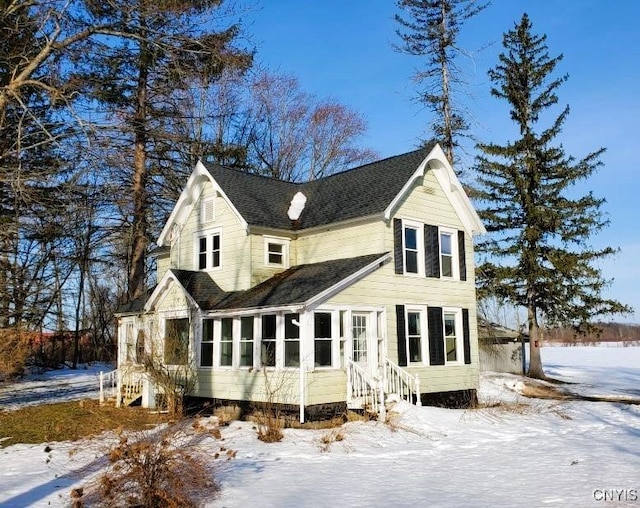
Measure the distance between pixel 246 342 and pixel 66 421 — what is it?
16.4 ft

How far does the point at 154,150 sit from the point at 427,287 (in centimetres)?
1424

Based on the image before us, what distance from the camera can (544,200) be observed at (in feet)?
95.8

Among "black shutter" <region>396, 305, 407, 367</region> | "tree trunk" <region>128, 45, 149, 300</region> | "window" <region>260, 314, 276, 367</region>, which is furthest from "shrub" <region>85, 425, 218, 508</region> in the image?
"tree trunk" <region>128, 45, 149, 300</region>

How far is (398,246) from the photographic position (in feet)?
55.8

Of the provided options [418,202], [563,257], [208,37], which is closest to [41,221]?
[208,37]

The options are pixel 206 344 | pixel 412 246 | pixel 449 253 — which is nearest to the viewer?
pixel 206 344

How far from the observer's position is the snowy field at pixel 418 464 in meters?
7.91

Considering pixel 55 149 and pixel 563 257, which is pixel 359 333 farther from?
pixel 563 257

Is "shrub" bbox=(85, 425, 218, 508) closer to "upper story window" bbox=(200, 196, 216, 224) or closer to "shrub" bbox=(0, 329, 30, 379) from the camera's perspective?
"shrub" bbox=(0, 329, 30, 379)

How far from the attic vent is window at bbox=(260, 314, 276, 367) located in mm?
4644

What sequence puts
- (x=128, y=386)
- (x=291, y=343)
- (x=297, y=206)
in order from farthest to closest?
1. (x=297, y=206)
2. (x=128, y=386)
3. (x=291, y=343)

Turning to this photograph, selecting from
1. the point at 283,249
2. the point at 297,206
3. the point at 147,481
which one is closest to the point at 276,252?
the point at 283,249

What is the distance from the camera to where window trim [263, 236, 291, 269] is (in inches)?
702

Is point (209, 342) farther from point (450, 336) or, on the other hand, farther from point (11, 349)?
point (450, 336)
